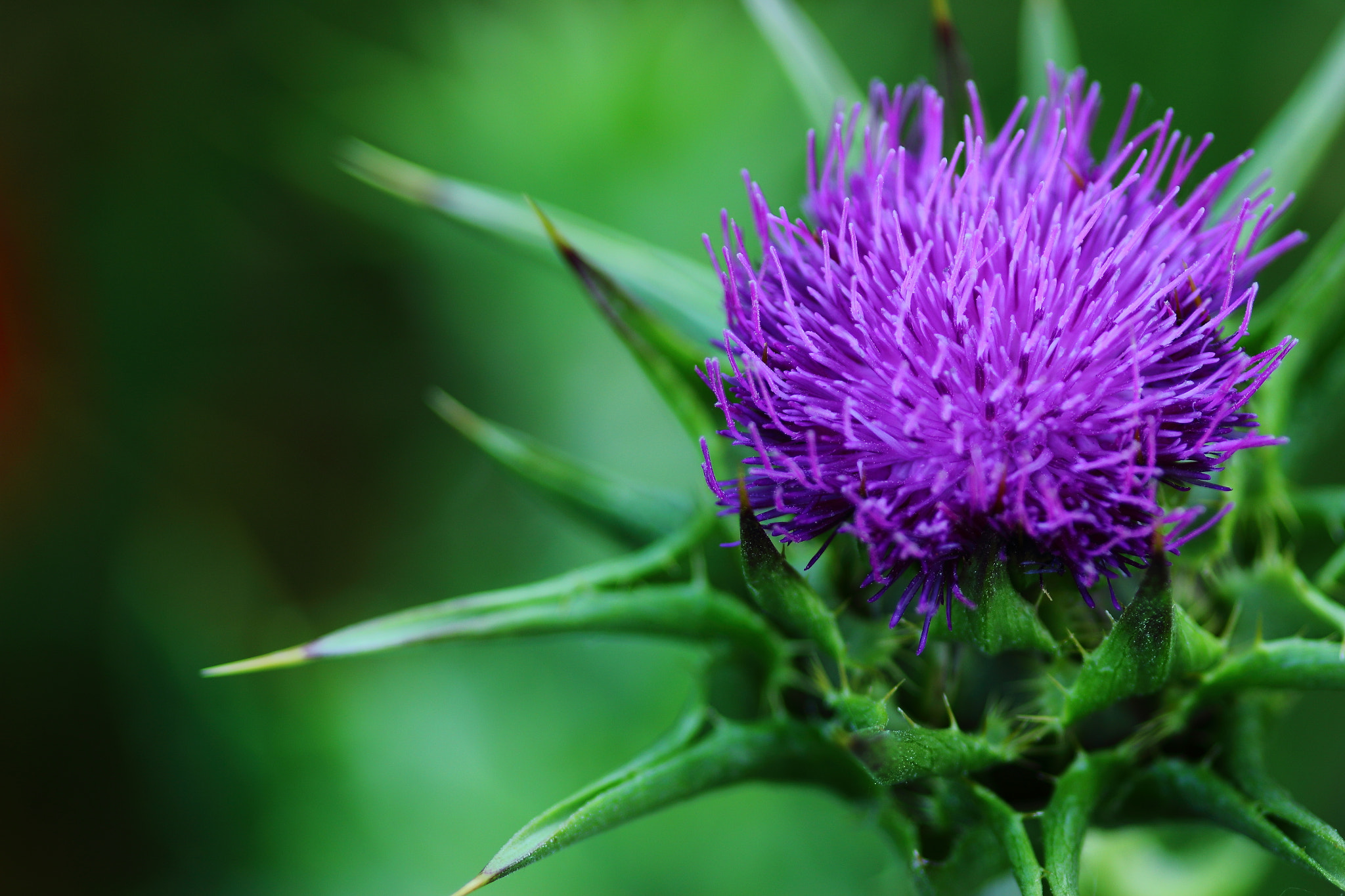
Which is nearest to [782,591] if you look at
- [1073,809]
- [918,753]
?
[918,753]

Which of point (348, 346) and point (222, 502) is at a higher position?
point (348, 346)

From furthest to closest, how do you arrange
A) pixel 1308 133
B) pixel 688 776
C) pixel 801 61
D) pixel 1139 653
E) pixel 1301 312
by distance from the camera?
1. pixel 801 61
2. pixel 1308 133
3. pixel 1301 312
4. pixel 688 776
5. pixel 1139 653

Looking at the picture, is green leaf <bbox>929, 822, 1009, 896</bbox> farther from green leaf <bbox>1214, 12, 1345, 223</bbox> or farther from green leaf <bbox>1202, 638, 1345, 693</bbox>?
green leaf <bbox>1214, 12, 1345, 223</bbox>

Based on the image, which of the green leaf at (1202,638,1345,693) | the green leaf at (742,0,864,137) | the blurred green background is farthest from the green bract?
the blurred green background

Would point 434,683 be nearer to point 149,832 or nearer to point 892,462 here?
point 149,832

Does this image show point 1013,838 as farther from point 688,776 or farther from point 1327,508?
point 1327,508

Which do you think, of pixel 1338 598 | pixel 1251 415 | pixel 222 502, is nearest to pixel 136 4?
pixel 222 502
